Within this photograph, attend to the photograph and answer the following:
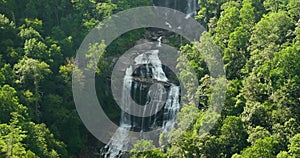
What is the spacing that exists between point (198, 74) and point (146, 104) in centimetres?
583

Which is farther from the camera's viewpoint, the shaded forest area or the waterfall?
the waterfall

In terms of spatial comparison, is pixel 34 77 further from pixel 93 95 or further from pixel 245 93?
pixel 245 93

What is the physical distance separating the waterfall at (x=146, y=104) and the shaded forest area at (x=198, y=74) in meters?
1.89

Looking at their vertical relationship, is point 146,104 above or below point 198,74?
below

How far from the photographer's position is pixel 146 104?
4278cm

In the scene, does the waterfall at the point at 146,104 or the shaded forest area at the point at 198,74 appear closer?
the shaded forest area at the point at 198,74

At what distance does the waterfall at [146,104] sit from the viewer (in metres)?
40.8

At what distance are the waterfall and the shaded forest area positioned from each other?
1.89 metres

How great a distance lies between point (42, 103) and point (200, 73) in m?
12.4

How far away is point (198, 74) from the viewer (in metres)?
39.4

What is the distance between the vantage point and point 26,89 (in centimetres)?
3869

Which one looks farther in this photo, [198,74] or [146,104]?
[146,104]

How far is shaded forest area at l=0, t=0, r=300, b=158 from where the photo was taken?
32344 mm

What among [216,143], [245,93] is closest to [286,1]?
[245,93]
